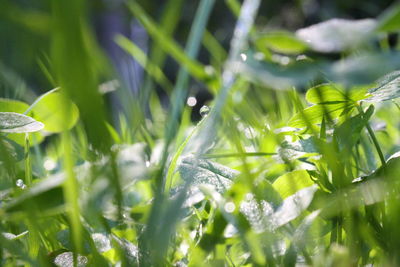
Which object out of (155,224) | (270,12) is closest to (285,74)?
(155,224)

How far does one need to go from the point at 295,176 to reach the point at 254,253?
11cm

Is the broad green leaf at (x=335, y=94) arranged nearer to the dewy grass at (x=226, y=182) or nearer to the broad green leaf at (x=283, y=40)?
the dewy grass at (x=226, y=182)

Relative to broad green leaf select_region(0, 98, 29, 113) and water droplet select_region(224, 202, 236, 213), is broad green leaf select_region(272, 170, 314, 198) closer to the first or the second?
water droplet select_region(224, 202, 236, 213)

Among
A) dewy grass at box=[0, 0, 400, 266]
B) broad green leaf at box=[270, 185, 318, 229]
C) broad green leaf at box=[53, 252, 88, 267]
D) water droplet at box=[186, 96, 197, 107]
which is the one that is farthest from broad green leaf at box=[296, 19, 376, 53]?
water droplet at box=[186, 96, 197, 107]

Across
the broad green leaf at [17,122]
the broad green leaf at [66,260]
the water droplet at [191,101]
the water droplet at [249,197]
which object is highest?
the water droplet at [191,101]

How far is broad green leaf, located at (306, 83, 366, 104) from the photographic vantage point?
0.41 metres

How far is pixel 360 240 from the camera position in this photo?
0.34m

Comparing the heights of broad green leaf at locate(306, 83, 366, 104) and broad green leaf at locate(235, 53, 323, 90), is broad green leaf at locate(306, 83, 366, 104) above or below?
above

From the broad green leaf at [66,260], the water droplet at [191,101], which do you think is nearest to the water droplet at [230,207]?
the broad green leaf at [66,260]

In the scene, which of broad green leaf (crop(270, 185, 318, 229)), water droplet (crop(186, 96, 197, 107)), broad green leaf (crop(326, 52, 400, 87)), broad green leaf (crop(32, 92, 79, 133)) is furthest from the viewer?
Result: water droplet (crop(186, 96, 197, 107))

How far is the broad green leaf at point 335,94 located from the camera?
1.34ft

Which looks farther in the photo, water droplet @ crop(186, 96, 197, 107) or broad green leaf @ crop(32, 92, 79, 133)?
water droplet @ crop(186, 96, 197, 107)

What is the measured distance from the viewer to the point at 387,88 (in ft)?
1.33

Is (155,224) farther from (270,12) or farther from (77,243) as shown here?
(270,12)
